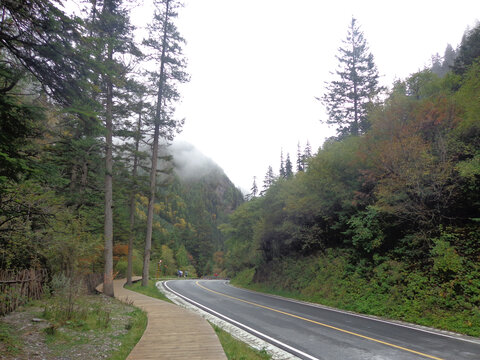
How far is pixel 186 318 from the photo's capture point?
9.86m

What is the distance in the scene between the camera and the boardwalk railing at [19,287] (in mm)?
8914

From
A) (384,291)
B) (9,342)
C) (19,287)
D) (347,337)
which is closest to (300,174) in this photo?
(384,291)

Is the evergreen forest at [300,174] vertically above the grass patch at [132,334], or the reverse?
the evergreen forest at [300,174]

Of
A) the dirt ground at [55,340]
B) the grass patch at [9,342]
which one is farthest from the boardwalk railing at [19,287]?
the grass patch at [9,342]

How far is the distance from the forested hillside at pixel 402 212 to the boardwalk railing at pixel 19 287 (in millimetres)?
12926

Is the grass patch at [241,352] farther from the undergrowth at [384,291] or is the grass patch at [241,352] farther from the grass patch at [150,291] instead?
the grass patch at [150,291]

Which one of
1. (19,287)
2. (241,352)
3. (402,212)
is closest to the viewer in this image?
(241,352)

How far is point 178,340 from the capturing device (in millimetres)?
6934

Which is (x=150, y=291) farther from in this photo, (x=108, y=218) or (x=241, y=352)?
(x=241, y=352)

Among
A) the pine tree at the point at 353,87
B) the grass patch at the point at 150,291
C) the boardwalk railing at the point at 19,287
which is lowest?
the grass patch at the point at 150,291

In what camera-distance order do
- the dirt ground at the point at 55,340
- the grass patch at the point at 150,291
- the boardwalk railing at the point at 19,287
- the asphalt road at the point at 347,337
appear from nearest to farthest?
the dirt ground at the point at 55,340
the asphalt road at the point at 347,337
the boardwalk railing at the point at 19,287
the grass patch at the point at 150,291

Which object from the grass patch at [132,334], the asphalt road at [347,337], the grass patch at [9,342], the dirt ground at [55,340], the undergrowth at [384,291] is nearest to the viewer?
the grass patch at [9,342]

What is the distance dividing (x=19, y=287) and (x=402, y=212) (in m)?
15.3

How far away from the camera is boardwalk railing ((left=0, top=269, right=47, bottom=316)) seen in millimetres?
8914
